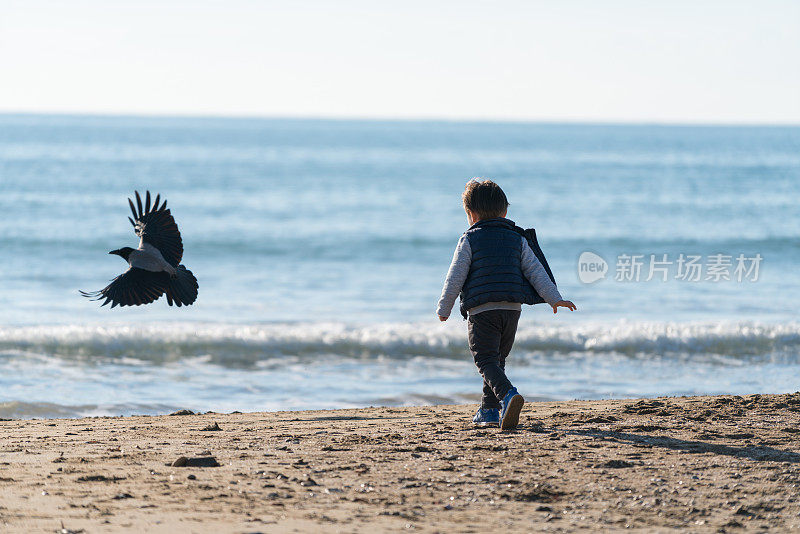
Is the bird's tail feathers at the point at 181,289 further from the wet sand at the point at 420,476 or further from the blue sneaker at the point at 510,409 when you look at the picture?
the blue sneaker at the point at 510,409

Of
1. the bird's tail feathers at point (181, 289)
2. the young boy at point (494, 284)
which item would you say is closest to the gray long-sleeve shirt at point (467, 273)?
the young boy at point (494, 284)

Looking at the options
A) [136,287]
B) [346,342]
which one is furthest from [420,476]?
[346,342]

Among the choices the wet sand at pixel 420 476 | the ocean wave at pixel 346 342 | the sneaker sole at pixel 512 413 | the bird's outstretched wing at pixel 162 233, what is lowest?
the wet sand at pixel 420 476

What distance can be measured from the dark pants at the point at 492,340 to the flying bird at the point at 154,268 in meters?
2.70

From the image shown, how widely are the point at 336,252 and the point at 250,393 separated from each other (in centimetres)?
1206

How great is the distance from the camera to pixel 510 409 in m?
4.83

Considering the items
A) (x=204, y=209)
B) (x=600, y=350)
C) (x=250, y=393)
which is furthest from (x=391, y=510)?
(x=204, y=209)

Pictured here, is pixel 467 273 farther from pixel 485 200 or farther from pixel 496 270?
pixel 485 200

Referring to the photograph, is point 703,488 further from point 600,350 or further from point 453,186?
point 453,186

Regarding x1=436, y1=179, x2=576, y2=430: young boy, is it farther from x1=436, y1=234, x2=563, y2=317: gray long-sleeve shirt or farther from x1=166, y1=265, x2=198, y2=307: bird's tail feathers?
x1=166, y1=265, x2=198, y2=307: bird's tail feathers

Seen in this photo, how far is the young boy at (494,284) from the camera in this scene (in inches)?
192

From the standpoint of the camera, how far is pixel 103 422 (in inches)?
241

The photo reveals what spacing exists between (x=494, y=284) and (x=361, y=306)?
887 centimetres

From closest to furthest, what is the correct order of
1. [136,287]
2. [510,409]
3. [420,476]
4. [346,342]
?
[420,476], [510,409], [136,287], [346,342]
